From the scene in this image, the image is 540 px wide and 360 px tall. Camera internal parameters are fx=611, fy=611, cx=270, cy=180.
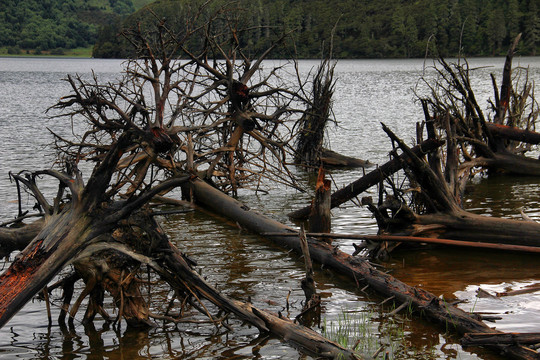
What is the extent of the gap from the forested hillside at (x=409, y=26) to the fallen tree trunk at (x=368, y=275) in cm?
8038

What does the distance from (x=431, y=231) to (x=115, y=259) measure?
15.0 feet

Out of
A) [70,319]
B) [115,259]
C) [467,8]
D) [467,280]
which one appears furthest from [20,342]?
[467,8]

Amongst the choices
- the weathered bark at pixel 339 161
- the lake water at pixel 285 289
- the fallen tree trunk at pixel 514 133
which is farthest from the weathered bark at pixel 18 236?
the weathered bark at pixel 339 161

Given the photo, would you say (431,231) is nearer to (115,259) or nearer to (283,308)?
(283,308)

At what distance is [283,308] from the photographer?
6.67 metres

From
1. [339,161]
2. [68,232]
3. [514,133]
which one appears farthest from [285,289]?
[339,161]

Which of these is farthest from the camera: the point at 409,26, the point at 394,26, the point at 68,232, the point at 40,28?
the point at 40,28

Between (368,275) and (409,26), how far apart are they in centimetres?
10333

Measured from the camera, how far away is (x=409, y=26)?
104188mm

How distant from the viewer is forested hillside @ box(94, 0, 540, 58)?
96688 millimetres

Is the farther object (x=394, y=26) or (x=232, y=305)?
(x=394, y=26)

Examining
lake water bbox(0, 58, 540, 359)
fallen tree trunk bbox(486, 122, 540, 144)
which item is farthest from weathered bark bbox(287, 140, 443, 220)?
fallen tree trunk bbox(486, 122, 540, 144)

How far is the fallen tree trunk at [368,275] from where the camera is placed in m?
5.75

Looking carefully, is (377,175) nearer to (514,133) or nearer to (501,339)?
(501,339)
